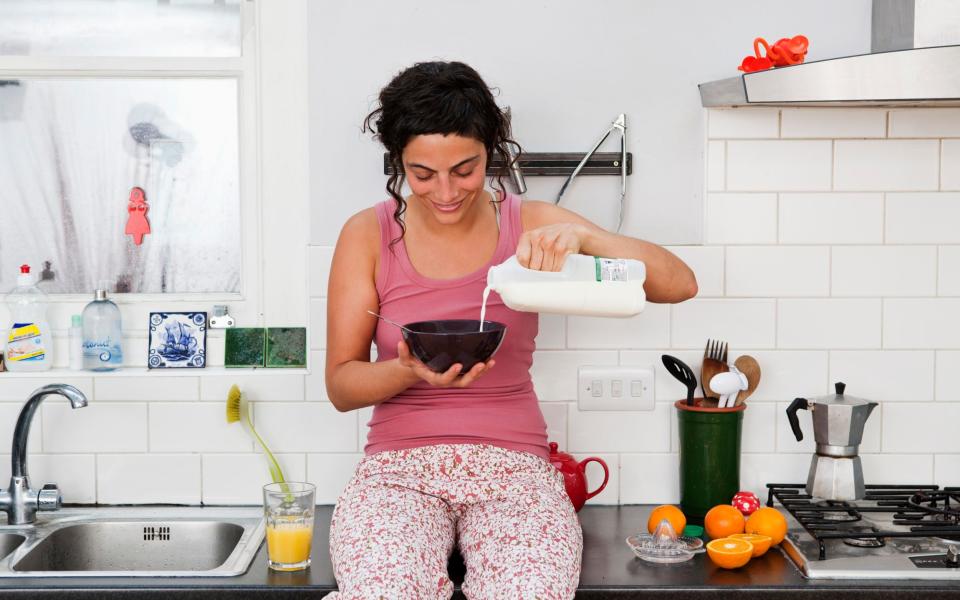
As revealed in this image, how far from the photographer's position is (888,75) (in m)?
1.67

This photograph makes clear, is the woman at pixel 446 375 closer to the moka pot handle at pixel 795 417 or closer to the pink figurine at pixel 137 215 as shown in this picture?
the moka pot handle at pixel 795 417

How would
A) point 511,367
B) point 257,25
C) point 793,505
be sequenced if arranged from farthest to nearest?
1. point 257,25
2. point 793,505
3. point 511,367

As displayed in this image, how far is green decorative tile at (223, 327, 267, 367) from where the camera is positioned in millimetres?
2125

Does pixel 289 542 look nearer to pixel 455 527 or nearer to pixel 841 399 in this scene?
pixel 455 527

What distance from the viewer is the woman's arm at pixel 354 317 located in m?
1.72

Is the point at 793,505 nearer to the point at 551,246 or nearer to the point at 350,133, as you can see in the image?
the point at 551,246

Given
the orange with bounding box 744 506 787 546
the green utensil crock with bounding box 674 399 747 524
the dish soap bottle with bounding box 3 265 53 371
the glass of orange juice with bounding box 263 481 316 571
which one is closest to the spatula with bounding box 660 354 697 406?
the green utensil crock with bounding box 674 399 747 524

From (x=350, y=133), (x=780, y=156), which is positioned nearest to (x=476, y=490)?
(x=350, y=133)

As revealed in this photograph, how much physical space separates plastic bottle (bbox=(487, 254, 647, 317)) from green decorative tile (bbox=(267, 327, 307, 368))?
70cm

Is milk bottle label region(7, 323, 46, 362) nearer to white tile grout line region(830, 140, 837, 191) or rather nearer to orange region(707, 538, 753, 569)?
orange region(707, 538, 753, 569)

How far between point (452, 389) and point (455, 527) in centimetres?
25

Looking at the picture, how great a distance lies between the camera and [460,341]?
1443mm

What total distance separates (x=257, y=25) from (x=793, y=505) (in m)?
1.52

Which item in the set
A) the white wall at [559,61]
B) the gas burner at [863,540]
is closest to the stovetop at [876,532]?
the gas burner at [863,540]
